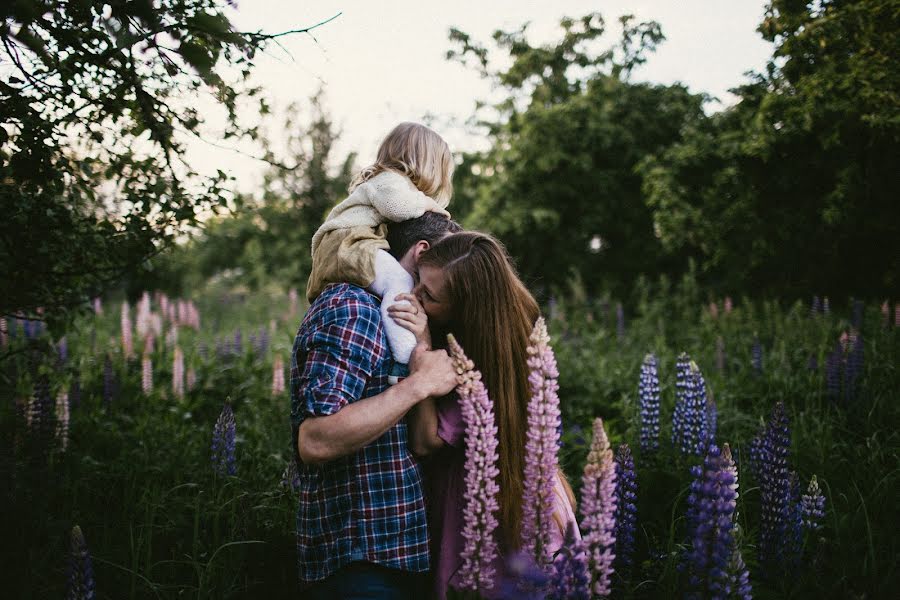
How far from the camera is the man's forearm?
2037 millimetres

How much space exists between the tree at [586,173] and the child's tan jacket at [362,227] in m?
11.6

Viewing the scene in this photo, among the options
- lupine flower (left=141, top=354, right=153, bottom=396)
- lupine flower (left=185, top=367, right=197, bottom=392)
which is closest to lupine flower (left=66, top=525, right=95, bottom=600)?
lupine flower (left=141, top=354, right=153, bottom=396)

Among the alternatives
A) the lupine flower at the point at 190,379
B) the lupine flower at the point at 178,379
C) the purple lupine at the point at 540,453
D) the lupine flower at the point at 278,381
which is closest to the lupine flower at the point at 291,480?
the purple lupine at the point at 540,453

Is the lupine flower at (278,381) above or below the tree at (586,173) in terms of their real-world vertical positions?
below

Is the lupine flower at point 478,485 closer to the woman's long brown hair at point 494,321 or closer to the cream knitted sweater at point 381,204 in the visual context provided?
the woman's long brown hair at point 494,321

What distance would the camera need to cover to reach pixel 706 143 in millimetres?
11078

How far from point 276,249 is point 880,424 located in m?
16.4

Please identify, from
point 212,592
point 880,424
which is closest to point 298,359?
point 212,592

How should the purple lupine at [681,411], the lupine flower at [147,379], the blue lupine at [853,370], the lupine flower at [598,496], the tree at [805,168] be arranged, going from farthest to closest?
the tree at [805,168], the lupine flower at [147,379], the blue lupine at [853,370], the purple lupine at [681,411], the lupine flower at [598,496]

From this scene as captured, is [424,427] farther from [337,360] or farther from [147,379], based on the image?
[147,379]

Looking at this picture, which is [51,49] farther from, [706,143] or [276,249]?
[276,249]

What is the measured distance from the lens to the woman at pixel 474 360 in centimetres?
231

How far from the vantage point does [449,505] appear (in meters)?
2.41

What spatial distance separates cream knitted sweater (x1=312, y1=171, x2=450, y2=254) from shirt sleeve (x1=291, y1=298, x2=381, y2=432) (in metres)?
0.54
